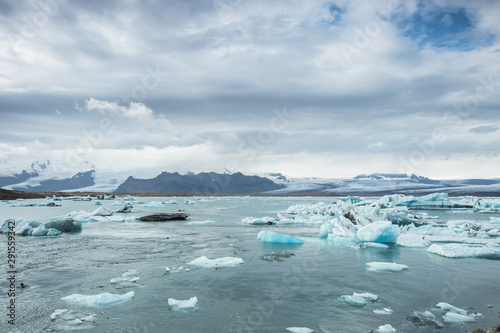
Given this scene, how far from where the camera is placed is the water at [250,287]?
5.59 metres

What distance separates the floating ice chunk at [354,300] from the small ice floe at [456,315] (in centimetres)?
140

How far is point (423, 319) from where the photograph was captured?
224 inches

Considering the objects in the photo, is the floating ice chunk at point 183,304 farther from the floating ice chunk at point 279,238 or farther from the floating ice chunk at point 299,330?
the floating ice chunk at point 279,238

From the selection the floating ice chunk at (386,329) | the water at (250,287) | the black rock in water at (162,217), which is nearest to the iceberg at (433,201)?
the black rock in water at (162,217)

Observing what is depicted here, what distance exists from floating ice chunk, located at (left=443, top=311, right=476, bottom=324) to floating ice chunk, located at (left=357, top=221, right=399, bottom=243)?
8637 mm

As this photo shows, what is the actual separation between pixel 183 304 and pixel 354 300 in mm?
3397

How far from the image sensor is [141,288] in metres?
7.48

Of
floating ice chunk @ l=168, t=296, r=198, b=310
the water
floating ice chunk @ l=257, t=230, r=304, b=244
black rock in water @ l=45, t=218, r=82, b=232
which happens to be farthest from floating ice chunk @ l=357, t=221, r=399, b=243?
black rock in water @ l=45, t=218, r=82, b=232

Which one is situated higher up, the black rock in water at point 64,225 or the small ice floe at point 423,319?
the black rock in water at point 64,225

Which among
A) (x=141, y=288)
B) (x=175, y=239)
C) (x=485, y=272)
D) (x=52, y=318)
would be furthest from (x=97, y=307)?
(x=485, y=272)

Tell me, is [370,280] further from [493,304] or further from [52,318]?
[52,318]

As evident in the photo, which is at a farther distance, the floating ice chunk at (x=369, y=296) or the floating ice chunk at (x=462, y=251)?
the floating ice chunk at (x=462, y=251)

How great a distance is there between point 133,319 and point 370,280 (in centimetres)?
569

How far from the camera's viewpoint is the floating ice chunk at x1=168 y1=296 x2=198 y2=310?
625cm
